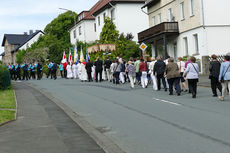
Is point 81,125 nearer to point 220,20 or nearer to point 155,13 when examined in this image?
→ point 220,20

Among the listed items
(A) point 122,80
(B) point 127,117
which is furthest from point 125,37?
(B) point 127,117

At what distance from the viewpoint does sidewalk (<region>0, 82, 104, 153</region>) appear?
7031mm

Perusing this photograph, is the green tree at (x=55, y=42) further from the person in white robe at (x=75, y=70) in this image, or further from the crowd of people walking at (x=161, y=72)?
the crowd of people walking at (x=161, y=72)

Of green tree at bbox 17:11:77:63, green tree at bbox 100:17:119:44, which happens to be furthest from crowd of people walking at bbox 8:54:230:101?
green tree at bbox 17:11:77:63

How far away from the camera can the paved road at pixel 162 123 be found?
7.16 metres

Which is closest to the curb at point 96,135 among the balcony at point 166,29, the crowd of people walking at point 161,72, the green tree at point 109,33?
the crowd of people walking at point 161,72

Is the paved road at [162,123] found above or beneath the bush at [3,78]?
beneath

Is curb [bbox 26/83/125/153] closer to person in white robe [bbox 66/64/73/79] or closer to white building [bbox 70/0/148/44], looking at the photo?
person in white robe [bbox 66/64/73/79]

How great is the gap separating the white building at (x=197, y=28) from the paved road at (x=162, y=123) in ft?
55.2

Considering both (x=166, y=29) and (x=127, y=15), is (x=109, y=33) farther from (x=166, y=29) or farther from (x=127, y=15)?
(x=166, y=29)

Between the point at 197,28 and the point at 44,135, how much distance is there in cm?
2615

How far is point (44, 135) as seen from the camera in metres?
8.34

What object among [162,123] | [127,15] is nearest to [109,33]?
[127,15]

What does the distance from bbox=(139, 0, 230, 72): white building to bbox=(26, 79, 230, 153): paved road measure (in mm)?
16823
